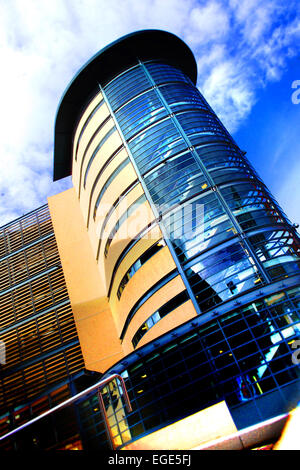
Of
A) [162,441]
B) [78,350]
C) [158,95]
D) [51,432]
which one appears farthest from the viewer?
[158,95]

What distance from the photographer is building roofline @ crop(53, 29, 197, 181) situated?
Answer: 76.3 feet

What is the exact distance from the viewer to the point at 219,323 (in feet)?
35.8

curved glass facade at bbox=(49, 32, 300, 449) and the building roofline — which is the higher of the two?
the building roofline

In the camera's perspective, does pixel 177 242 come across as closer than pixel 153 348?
No

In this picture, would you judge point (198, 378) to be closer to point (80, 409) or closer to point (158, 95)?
point (80, 409)

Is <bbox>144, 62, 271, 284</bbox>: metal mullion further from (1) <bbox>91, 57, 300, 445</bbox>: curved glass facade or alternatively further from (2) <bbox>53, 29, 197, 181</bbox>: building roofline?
(2) <bbox>53, 29, 197, 181</bbox>: building roofline

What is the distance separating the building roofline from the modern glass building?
0.09 m

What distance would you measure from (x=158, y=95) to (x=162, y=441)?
19951 millimetres

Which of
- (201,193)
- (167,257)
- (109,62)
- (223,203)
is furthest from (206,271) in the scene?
(109,62)

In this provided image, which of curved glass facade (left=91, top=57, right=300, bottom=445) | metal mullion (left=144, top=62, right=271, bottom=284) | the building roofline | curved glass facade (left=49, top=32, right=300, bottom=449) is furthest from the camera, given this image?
the building roofline

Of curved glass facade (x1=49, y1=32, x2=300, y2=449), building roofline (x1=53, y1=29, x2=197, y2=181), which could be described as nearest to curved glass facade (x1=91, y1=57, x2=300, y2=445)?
curved glass facade (x1=49, y1=32, x2=300, y2=449)

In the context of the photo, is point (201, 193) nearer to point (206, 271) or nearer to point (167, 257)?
point (167, 257)

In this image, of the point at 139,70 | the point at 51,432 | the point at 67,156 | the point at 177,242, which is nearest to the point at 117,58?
the point at 139,70

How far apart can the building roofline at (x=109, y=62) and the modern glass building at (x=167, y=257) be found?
87 mm
